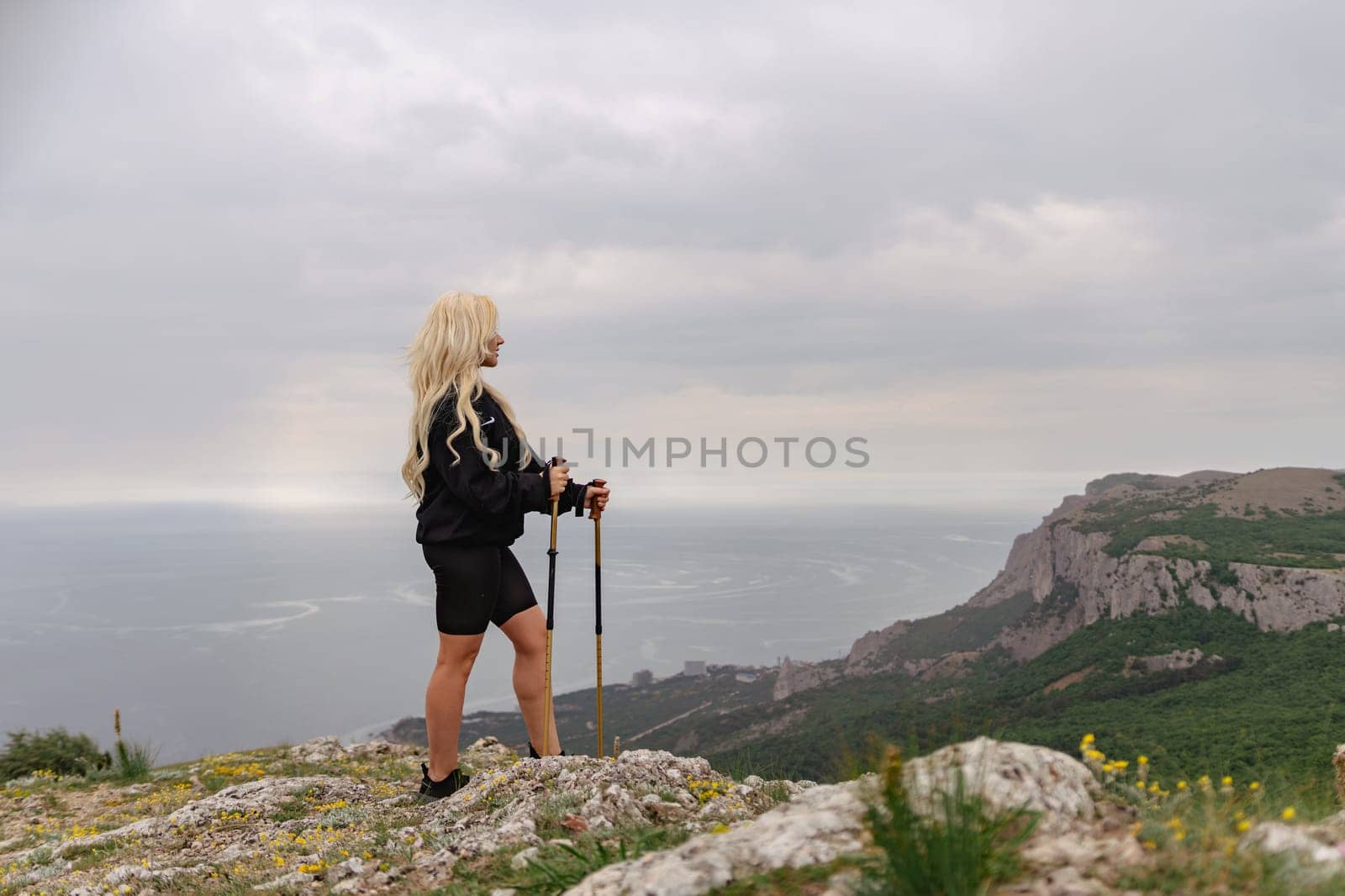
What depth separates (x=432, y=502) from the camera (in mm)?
5191

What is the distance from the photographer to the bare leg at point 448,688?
5.22 m

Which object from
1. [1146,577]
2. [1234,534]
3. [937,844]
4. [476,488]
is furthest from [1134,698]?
[937,844]

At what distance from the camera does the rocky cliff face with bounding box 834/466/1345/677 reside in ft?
236

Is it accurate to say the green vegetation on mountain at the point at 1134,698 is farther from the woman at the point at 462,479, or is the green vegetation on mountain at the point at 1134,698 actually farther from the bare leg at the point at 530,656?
the woman at the point at 462,479

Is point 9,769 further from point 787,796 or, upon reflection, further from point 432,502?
point 787,796

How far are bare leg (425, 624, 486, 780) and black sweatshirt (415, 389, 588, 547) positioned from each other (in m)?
0.69

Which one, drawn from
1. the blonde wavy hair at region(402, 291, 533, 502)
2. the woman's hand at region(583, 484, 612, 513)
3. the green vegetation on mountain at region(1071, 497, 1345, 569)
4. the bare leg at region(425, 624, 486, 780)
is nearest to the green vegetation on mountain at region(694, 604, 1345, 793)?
the green vegetation on mountain at region(1071, 497, 1345, 569)

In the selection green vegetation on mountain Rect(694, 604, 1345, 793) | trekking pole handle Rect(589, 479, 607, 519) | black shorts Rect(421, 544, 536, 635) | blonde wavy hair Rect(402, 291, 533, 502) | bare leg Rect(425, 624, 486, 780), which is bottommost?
green vegetation on mountain Rect(694, 604, 1345, 793)

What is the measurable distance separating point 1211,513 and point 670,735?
7265 cm

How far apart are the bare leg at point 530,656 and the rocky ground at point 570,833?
0.40m

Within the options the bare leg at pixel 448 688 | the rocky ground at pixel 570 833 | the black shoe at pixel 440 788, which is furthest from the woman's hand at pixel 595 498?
the black shoe at pixel 440 788

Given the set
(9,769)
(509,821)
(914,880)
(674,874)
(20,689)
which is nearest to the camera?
(914,880)

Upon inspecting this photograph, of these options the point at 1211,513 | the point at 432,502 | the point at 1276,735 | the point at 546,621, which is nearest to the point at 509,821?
the point at 546,621

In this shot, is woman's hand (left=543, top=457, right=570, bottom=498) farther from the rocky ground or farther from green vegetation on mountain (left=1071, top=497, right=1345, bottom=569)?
green vegetation on mountain (left=1071, top=497, right=1345, bottom=569)
